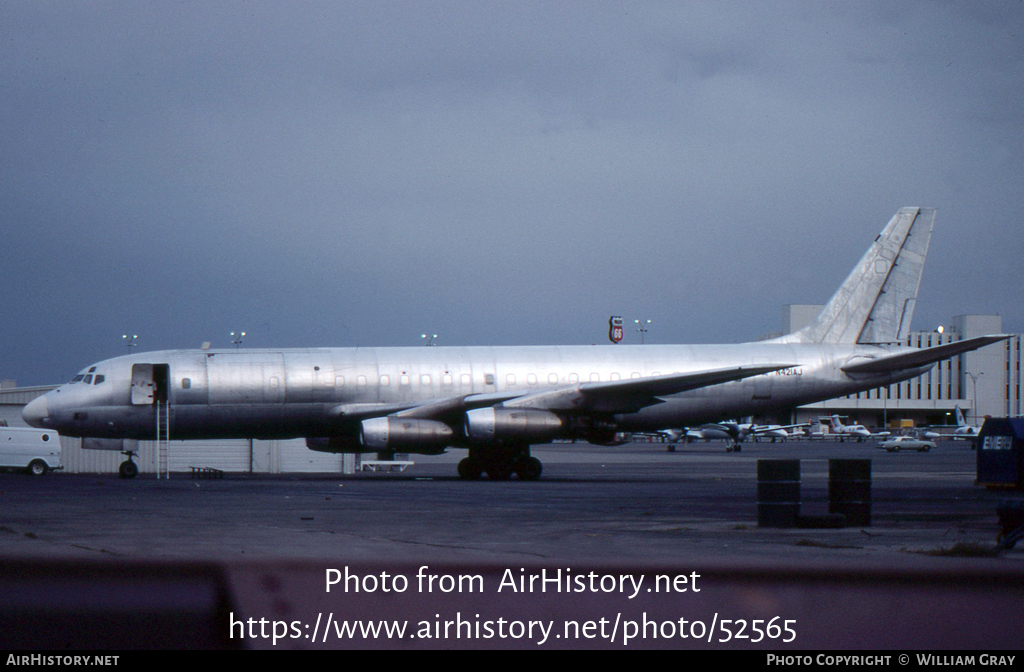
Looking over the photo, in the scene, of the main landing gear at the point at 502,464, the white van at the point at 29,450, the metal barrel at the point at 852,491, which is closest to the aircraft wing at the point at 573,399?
the main landing gear at the point at 502,464

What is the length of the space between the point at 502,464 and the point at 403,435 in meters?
3.50

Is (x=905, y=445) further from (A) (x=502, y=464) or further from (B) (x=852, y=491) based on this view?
(B) (x=852, y=491)

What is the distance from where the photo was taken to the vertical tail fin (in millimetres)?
31500

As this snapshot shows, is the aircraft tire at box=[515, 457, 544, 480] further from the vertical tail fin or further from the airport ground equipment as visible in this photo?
the airport ground equipment

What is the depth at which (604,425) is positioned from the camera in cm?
2769

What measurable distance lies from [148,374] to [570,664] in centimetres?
2424

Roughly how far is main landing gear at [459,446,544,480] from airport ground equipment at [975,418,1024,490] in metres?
14.3

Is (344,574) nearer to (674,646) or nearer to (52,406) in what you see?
(674,646)

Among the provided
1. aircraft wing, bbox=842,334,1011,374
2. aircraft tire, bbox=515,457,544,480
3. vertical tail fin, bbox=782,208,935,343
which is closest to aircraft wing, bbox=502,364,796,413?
aircraft tire, bbox=515,457,544,480

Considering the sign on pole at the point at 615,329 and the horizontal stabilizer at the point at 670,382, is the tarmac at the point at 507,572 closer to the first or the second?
the horizontal stabilizer at the point at 670,382

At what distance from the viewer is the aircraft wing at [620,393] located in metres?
26.5

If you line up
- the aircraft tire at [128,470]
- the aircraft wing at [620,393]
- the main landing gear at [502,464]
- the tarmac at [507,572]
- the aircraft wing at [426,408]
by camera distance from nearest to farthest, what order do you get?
the tarmac at [507,572] < the aircraft wing at [620,393] < the aircraft wing at [426,408] < the main landing gear at [502,464] < the aircraft tire at [128,470]

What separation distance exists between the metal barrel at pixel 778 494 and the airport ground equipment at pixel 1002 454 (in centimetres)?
327

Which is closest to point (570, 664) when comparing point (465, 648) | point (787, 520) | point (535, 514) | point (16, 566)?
point (465, 648)
